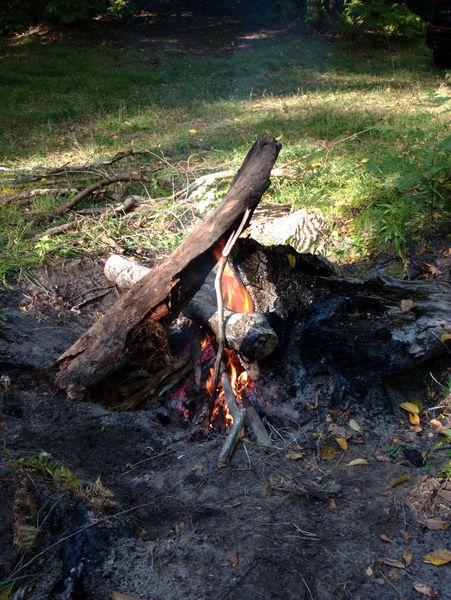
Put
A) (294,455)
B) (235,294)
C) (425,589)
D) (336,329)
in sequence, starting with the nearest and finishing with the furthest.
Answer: (425,589) → (294,455) → (336,329) → (235,294)

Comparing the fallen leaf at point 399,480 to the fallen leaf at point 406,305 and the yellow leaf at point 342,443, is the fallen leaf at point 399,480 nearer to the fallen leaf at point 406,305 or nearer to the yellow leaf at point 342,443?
the yellow leaf at point 342,443

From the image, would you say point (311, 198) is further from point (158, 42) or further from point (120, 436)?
point (158, 42)

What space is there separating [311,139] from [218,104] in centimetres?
262

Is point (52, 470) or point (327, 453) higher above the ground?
point (52, 470)

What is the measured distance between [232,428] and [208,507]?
51 cm

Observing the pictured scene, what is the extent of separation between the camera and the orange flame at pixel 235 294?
3.82m

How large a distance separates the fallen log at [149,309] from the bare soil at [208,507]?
200 millimetres

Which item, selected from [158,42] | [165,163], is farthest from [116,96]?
[158,42]

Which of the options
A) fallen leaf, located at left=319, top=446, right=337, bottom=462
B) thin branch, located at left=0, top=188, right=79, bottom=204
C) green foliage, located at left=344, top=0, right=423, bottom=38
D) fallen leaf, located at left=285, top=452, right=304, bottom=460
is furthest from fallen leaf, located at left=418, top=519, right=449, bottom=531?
green foliage, located at left=344, top=0, right=423, bottom=38

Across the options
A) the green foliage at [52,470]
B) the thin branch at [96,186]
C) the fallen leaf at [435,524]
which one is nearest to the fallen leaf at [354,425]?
the fallen leaf at [435,524]

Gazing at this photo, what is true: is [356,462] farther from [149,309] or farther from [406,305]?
[149,309]

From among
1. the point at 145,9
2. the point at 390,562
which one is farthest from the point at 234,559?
the point at 145,9

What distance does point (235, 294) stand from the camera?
3.91 m

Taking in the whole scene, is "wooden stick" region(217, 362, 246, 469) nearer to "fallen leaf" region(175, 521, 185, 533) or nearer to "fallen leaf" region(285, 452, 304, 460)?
"fallen leaf" region(285, 452, 304, 460)
